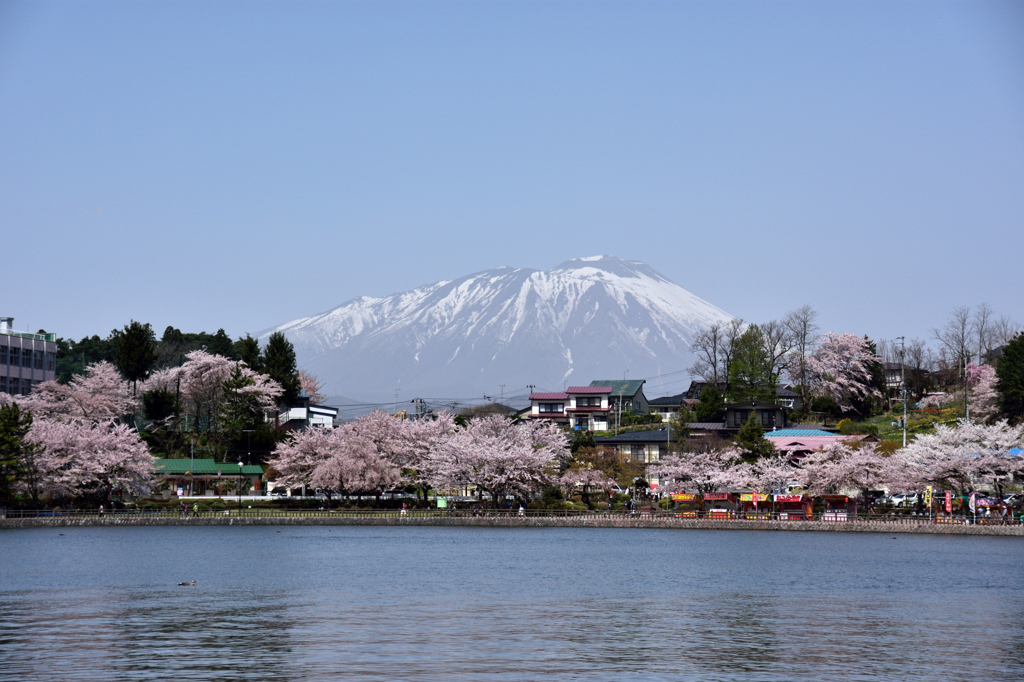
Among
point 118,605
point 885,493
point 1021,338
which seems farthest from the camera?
point 1021,338

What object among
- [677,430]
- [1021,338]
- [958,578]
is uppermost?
[1021,338]

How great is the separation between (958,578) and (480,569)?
20087mm

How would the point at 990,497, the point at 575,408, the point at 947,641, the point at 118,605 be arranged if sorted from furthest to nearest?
the point at 575,408 < the point at 990,497 < the point at 118,605 < the point at 947,641

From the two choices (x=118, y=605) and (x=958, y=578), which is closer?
(x=118, y=605)

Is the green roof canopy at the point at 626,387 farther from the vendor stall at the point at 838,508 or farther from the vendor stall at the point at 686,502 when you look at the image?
the vendor stall at the point at 838,508

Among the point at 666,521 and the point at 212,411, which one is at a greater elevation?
the point at 212,411

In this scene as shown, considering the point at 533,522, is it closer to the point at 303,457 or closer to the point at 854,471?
the point at 303,457

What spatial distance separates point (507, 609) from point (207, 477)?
196 feet

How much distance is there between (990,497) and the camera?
76000 millimetres

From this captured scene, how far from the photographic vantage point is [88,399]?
9219cm

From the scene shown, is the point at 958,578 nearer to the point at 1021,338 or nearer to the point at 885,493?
the point at 885,493

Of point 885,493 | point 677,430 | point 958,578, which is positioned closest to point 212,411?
point 677,430

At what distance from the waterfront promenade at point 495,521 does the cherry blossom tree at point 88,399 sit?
20813 millimetres

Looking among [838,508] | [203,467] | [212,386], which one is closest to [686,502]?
[838,508]
